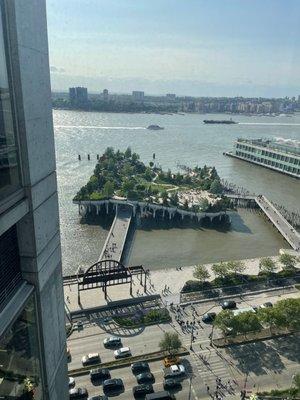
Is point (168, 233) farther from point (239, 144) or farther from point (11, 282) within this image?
point (239, 144)

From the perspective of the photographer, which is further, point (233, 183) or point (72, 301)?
point (233, 183)

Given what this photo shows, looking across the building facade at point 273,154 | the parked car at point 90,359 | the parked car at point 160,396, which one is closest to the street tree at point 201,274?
the parked car at point 90,359

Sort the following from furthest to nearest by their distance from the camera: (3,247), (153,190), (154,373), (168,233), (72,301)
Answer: (153,190) < (168,233) < (72,301) < (154,373) < (3,247)

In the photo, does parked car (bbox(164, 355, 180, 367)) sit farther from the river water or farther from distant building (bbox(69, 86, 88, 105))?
distant building (bbox(69, 86, 88, 105))

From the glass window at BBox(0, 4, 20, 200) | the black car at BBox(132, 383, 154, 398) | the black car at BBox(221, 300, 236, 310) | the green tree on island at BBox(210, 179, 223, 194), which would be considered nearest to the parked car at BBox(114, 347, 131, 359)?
the black car at BBox(132, 383, 154, 398)

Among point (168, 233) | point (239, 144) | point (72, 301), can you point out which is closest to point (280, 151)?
point (239, 144)

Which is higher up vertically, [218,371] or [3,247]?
[3,247]

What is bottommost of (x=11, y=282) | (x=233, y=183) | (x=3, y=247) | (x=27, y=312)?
(x=233, y=183)
